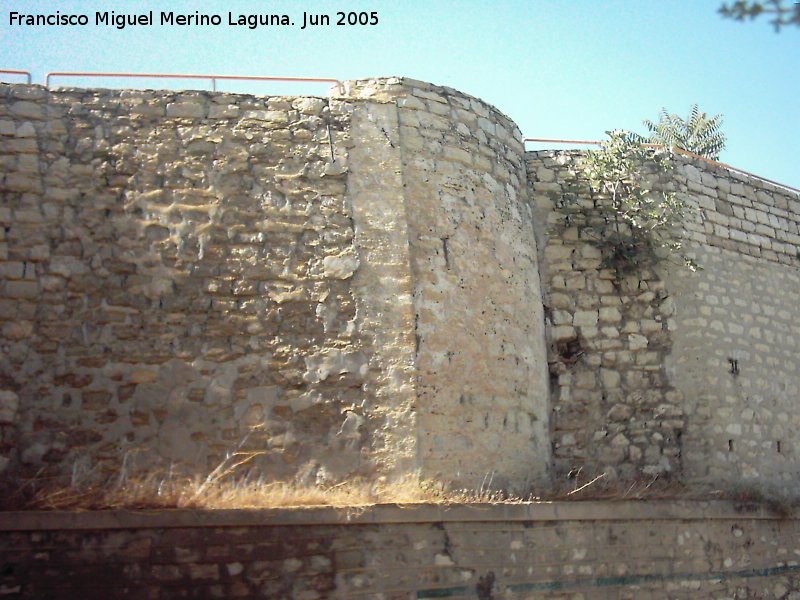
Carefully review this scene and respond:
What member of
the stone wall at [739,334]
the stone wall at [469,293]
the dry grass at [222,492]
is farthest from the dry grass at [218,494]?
the stone wall at [739,334]

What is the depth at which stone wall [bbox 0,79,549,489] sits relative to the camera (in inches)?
362

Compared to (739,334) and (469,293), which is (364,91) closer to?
(469,293)

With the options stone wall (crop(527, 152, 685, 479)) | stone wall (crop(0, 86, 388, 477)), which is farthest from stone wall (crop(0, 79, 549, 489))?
stone wall (crop(527, 152, 685, 479))

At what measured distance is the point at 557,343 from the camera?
11.5 m

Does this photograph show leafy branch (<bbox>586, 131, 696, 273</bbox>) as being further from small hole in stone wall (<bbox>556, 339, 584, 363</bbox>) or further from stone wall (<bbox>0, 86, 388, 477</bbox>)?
stone wall (<bbox>0, 86, 388, 477</bbox>)

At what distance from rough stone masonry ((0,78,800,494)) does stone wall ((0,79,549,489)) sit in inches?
0.7

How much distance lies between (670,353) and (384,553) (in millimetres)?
4530

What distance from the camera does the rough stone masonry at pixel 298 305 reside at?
923 centimetres

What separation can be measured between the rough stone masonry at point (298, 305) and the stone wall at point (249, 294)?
0.02 m

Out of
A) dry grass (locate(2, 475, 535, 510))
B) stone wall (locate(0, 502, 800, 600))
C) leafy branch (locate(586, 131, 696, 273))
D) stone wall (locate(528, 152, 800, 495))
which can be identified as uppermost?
leafy branch (locate(586, 131, 696, 273))

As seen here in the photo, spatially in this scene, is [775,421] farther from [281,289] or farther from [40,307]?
[40,307]

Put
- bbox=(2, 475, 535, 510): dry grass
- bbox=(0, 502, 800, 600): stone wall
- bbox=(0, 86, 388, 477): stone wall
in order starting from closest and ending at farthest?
1. bbox=(0, 502, 800, 600): stone wall
2. bbox=(2, 475, 535, 510): dry grass
3. bbox=(0, 86, 388, 477): stone wall

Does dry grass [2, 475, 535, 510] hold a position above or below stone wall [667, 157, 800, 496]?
below

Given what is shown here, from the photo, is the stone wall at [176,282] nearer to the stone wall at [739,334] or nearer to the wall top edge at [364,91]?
the wall top edge at [364,91]
